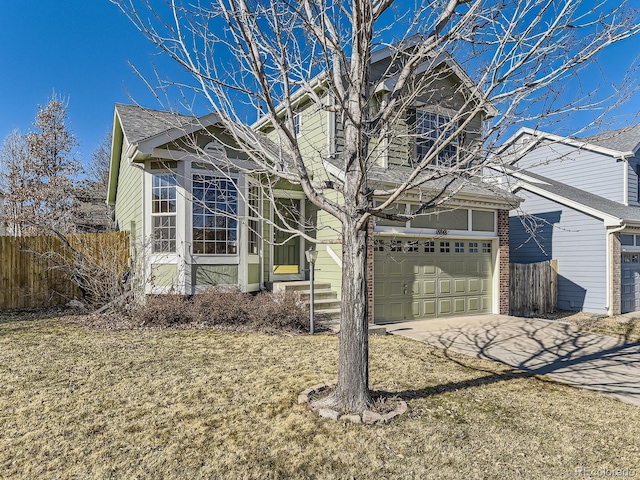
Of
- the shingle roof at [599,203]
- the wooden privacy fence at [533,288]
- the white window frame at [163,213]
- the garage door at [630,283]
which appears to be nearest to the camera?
the white window frame at [163,213]

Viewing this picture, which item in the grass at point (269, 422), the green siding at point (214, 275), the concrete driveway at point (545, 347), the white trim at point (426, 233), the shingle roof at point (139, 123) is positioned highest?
the shingle roof at point (139, 123)

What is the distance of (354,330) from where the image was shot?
4.16 meters

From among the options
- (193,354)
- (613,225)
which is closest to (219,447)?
(193,354)

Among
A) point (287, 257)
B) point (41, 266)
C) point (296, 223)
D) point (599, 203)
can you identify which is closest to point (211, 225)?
point (296, 223)

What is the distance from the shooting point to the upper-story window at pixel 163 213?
9227mm

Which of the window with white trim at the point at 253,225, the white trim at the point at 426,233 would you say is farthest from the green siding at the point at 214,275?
the white trim at the point at 426,233

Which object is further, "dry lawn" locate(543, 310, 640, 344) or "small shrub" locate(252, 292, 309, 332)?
"dry lawn" locate(543, 310, 640, 344)

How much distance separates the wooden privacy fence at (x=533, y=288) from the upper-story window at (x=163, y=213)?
9709mm

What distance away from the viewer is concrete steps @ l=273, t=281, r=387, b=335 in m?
8.63

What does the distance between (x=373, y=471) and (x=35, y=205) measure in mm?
22567

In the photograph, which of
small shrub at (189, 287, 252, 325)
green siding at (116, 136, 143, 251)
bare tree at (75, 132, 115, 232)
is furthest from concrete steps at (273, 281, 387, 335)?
bare tree at (75, 132, 115, 232)

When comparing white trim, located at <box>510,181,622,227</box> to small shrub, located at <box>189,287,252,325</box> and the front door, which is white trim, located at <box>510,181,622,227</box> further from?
small shrub, located at <box>189,287,252,325</box>

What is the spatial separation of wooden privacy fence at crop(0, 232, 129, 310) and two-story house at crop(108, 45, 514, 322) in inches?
39.9

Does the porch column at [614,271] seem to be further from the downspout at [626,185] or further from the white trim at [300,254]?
the white trim at [300,254]
